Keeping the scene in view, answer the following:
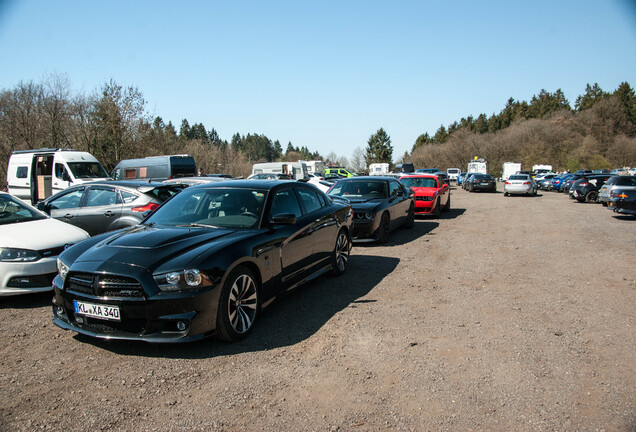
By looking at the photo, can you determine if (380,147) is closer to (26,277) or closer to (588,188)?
(588,188)

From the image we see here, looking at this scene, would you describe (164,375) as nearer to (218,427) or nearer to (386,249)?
(218,427)

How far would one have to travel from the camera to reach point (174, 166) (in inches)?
854

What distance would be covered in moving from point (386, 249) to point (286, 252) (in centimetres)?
502

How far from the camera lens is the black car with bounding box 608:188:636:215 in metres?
15.5

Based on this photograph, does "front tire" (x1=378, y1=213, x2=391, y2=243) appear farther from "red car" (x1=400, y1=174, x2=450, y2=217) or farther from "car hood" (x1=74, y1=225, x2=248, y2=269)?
"car hood" (x1=74, y1=225, x2=248, y2=269)

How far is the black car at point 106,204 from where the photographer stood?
8.12 m

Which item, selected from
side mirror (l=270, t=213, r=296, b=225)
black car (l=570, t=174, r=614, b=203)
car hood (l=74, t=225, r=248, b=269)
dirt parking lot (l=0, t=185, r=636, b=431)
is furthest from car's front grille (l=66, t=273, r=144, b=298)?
black car (l=570, t=174, r=614, b=203)

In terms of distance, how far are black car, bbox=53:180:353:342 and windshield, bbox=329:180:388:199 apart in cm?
558

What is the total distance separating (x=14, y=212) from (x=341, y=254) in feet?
17.2

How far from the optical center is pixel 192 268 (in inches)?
161

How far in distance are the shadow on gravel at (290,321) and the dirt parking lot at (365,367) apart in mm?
23

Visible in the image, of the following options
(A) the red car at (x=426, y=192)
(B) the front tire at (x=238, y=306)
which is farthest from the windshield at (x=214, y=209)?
(A) the red car at (x=426, y=192)

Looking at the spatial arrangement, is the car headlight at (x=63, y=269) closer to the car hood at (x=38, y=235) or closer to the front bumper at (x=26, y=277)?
the front bumper at (x=26, y=277)

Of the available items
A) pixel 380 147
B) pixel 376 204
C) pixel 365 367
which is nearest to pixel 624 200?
Result: pixel 376 204
